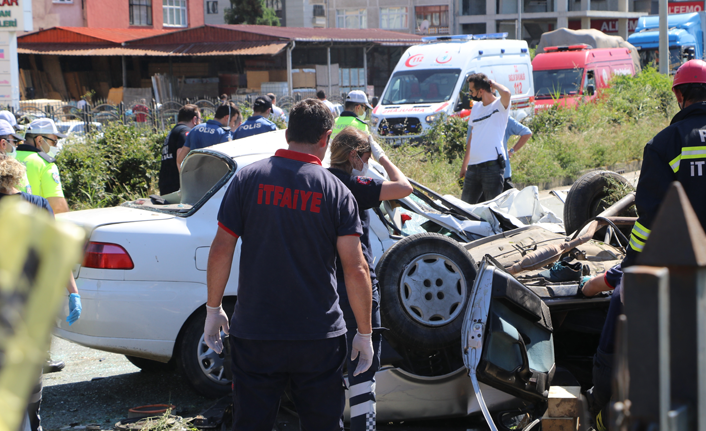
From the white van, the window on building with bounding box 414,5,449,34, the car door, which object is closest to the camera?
the car door

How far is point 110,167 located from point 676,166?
28.3ft

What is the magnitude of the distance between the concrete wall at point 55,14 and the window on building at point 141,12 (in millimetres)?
3720

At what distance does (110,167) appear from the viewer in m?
10.1

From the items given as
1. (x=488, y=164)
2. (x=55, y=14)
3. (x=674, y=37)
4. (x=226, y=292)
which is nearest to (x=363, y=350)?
(x=226, y=292)

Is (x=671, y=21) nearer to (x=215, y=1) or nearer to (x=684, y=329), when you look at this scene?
(x=684, y=329)

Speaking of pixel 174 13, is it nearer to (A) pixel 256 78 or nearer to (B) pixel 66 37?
(B) pixel 66 37

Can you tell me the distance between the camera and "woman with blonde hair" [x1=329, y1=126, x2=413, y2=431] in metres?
3.35

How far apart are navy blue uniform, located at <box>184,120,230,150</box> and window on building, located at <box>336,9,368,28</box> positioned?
5140 centimetres

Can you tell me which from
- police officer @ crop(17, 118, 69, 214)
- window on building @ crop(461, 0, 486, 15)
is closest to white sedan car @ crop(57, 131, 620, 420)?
police officer @ crop(17, 118, 69, 214)

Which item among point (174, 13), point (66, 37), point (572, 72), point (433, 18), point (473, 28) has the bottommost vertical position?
point (572, 72)

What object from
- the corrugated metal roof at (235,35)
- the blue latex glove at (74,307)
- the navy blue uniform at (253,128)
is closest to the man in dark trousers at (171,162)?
the navy blue uniform at (253,128)

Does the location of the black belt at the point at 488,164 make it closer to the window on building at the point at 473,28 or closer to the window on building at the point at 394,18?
the window on building at the point at 394,18

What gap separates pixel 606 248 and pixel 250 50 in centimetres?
2585

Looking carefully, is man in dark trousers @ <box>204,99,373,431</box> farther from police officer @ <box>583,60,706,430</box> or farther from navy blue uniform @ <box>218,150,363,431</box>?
police officer @ <box>583,60,706,430</box>
